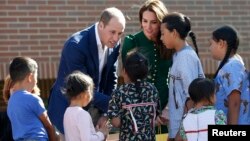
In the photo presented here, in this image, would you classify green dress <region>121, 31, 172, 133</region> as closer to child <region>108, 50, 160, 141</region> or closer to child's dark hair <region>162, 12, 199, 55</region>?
child's dark hair <region>162, 12, 199, 55</region>

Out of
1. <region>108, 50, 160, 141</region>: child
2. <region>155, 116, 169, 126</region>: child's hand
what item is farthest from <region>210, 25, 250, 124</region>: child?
<region>108, 50, 160, 141</region>: child

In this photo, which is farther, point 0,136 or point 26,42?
point 26,42

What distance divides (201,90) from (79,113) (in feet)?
3.28

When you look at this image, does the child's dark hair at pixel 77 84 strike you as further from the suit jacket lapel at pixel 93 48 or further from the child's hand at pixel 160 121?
the child's hand at pixel 160 121

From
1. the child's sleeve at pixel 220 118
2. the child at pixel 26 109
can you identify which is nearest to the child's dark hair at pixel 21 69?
the child at pixel 26 109

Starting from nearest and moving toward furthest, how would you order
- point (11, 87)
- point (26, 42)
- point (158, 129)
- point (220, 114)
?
1. point (220, 114)
2. point (11, 87)
3. point (158, 129)
4. point (26, 42)

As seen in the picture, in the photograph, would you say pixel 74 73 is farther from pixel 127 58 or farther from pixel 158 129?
pixel 158 129

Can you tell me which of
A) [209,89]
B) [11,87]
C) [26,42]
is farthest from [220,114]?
[26,42]

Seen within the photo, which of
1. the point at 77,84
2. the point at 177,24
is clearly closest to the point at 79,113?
the point at 77,84

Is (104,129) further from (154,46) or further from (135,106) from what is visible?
(154,46)

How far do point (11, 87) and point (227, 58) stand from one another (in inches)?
73.9

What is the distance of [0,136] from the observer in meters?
6.86

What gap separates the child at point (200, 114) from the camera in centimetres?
627

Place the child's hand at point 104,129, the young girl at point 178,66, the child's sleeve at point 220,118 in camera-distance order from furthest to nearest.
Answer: the young girl at point 178,66 → the child's hand at point 104,129 → the child's sleeve at point 220,118
